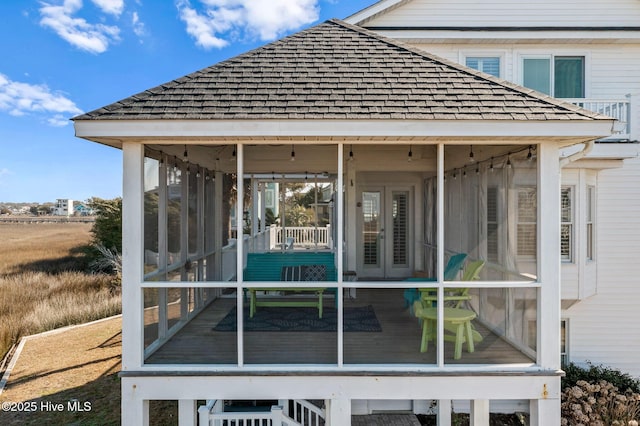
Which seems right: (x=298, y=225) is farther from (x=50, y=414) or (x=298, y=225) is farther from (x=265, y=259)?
(x=50, y=414)

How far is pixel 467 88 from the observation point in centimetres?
431

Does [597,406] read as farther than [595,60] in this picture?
No

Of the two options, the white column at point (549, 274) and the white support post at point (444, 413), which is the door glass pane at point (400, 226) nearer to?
the white support post at point (444, 413)

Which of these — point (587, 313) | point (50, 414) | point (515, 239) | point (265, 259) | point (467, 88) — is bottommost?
point (50, 414)

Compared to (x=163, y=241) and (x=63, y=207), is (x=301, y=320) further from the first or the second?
(x=63, y=207)

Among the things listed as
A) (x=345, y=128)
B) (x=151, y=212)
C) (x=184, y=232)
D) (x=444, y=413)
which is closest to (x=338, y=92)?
(x=345, y=128)

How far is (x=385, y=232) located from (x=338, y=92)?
5800 millimetres

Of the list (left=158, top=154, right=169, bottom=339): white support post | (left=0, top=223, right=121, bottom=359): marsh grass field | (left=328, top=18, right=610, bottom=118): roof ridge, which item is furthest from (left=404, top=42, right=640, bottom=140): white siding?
(left=0, top=223, right=121, bottom=359): marsh grass field

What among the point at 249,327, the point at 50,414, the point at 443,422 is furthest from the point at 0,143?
the point at 443,422

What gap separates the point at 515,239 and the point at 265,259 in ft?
15.5

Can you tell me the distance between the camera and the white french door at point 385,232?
31.2ft

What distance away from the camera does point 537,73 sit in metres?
8.21

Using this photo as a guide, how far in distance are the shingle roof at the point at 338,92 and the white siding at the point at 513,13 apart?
12.4 feet

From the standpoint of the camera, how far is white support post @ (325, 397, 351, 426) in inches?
159
